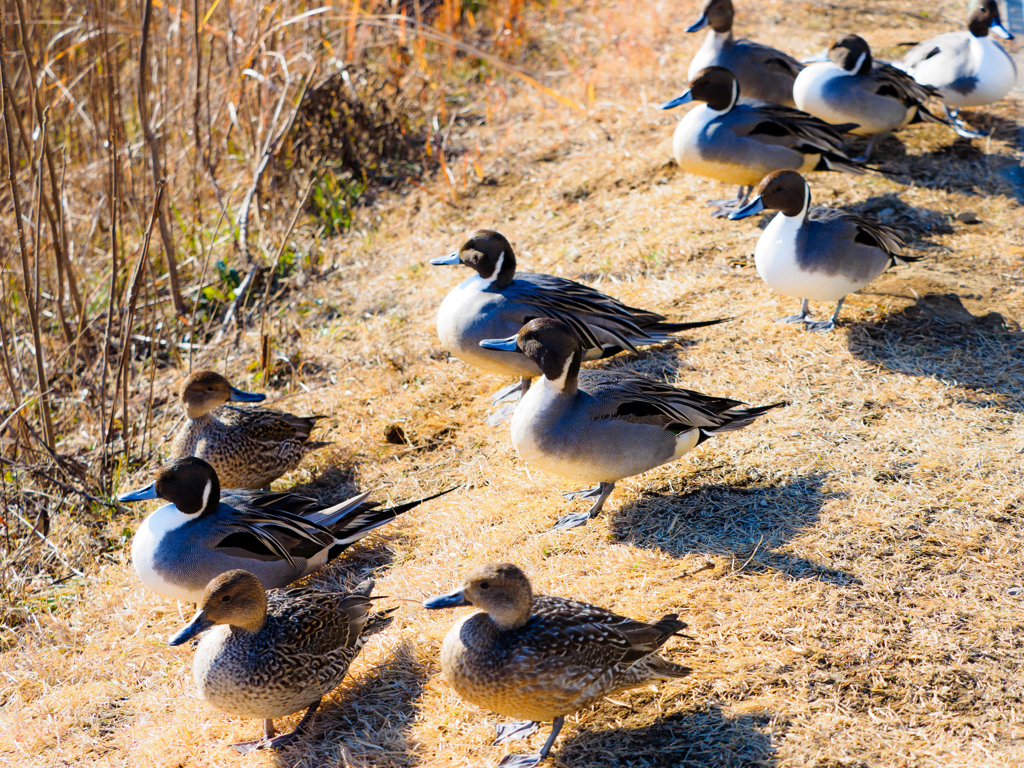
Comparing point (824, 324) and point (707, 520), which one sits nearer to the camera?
point (707, 520)

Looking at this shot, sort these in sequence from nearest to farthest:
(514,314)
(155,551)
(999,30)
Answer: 1. (155,551)
2. (514,314)
3. (999,30)

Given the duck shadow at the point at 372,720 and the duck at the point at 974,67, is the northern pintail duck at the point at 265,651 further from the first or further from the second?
the duck at the point at 974,67

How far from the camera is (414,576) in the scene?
12.3ft

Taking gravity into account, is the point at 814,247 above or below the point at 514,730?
above

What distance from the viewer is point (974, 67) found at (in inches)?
253

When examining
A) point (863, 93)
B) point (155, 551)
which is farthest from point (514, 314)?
point (863, 93)

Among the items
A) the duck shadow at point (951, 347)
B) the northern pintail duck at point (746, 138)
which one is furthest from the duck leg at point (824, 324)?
the northern pintail duck at point (746, 138)

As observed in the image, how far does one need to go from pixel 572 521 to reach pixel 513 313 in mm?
1206

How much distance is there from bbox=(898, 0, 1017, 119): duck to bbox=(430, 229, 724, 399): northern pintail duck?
11.1 ft

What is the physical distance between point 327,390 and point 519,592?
2946mm

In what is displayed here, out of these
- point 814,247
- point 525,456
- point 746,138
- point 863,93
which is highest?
point 863,93

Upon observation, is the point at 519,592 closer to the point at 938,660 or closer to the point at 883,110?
the point at 938,660

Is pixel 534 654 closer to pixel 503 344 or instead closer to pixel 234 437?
pixel 503 344

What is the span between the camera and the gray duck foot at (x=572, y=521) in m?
3.85
